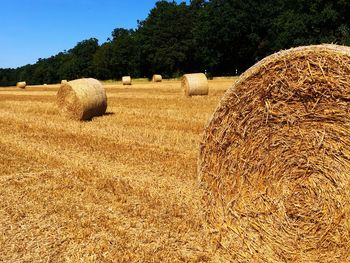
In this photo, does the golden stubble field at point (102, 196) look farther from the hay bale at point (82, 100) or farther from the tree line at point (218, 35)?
the tree line at point (218, 35)

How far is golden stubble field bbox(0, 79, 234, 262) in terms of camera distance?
512 centimetres

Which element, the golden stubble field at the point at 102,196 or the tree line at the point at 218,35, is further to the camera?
the tree line at the point at 218,35

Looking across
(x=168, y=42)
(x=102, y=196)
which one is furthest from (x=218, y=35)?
(x=102, y=196)

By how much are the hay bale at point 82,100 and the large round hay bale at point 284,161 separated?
33.4ft

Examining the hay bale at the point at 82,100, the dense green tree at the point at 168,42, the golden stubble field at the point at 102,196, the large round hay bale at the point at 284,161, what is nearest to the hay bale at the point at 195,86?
the hay bale at the point at 82,100

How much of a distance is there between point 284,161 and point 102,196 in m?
3.11

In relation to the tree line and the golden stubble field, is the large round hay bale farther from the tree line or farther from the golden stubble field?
the tree line

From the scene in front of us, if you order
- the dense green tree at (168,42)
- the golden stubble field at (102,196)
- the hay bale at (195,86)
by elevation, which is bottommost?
the golden stubble field at (102,196)

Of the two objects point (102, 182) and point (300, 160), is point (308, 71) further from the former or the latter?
point (102, 182)

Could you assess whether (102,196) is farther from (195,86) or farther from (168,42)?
(168,42)

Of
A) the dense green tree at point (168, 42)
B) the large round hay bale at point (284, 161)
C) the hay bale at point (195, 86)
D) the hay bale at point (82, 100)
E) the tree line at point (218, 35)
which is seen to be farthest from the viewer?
the dense green tree at point (168, 42)

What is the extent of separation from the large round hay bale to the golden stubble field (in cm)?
37

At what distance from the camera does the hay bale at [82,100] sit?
1478cm

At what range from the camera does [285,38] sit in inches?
1644
